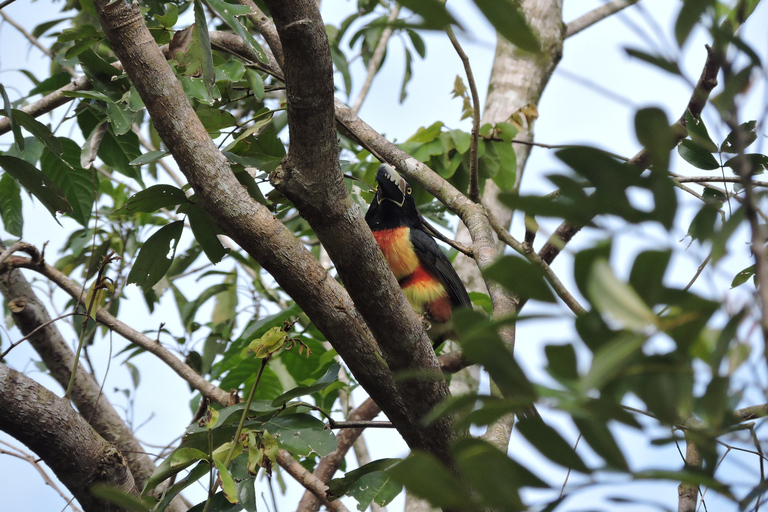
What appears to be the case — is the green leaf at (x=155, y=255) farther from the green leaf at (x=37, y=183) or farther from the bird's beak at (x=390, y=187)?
the bird's beak at (x=390, y=187)

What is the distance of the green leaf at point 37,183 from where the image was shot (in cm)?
195

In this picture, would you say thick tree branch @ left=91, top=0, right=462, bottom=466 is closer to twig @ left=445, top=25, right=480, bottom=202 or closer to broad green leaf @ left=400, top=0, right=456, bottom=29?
broad green leaf @ left=400, top=0, right=456, bottom=29

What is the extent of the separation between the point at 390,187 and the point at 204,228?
1.13 metres

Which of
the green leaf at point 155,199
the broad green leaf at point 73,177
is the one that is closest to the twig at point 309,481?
the green leaf at point 155,199

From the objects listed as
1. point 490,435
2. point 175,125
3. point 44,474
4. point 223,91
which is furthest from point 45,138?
point 490,435

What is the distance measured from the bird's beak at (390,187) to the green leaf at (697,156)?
3.77 ft

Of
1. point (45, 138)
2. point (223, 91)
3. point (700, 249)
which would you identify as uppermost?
point (223, 91)

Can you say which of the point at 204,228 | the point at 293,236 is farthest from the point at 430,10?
the point at 204,228

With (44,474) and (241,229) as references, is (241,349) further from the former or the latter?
(241,229)

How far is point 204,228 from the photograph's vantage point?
7.07 ft

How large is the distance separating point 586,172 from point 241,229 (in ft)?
3.59

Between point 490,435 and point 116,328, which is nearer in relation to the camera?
point 490,435

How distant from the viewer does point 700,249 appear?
24.8 inches

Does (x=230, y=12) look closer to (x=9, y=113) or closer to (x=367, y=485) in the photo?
(x=9, y=113)
